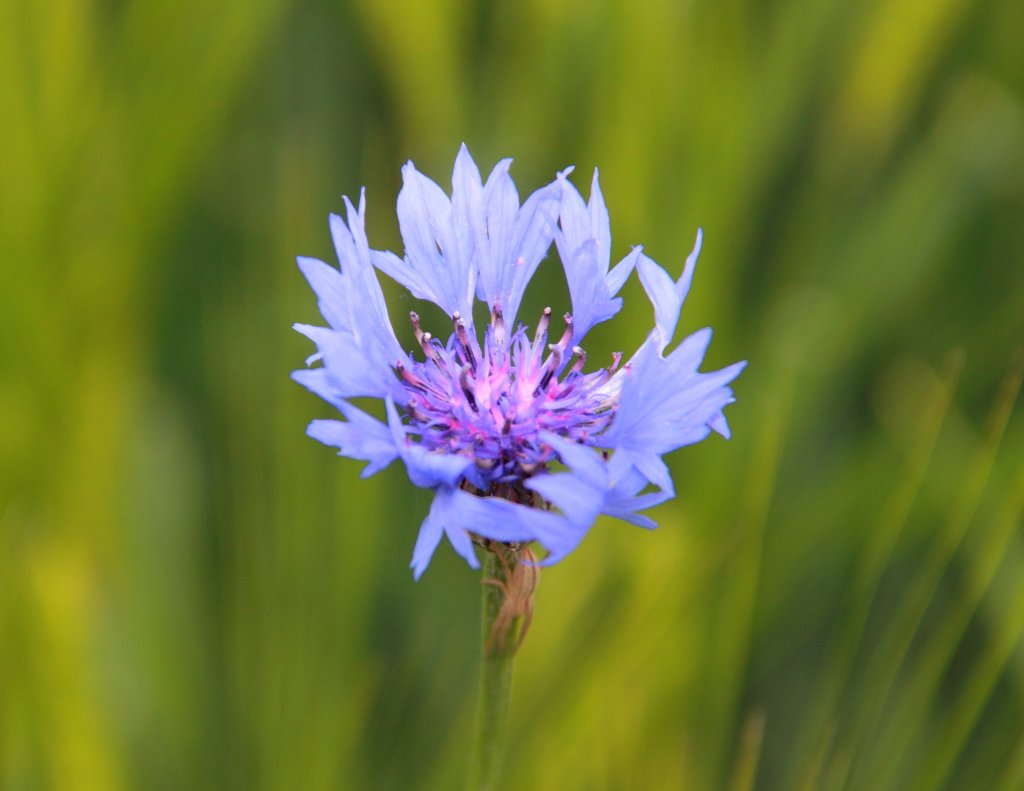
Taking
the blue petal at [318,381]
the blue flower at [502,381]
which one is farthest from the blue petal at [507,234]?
the blue petal at [318,381]

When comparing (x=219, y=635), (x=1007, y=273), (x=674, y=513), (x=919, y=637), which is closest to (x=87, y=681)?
(x=219, y=635)

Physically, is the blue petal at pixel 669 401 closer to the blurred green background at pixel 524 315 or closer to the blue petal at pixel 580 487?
the blue petal at pixel 580 487

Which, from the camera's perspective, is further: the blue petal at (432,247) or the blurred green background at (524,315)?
the blurred green background at (524,315)

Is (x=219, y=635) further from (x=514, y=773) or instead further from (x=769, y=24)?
(x=769, y=24)

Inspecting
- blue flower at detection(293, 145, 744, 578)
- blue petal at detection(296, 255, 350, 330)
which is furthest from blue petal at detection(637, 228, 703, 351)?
blue petal at detection(296, 255, 350, 330)

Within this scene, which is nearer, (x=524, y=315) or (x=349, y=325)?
(x=349, y=325)

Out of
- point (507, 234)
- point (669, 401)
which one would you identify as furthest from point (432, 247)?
point (669, 401)

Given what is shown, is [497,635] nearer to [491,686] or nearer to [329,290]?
[491,686]
